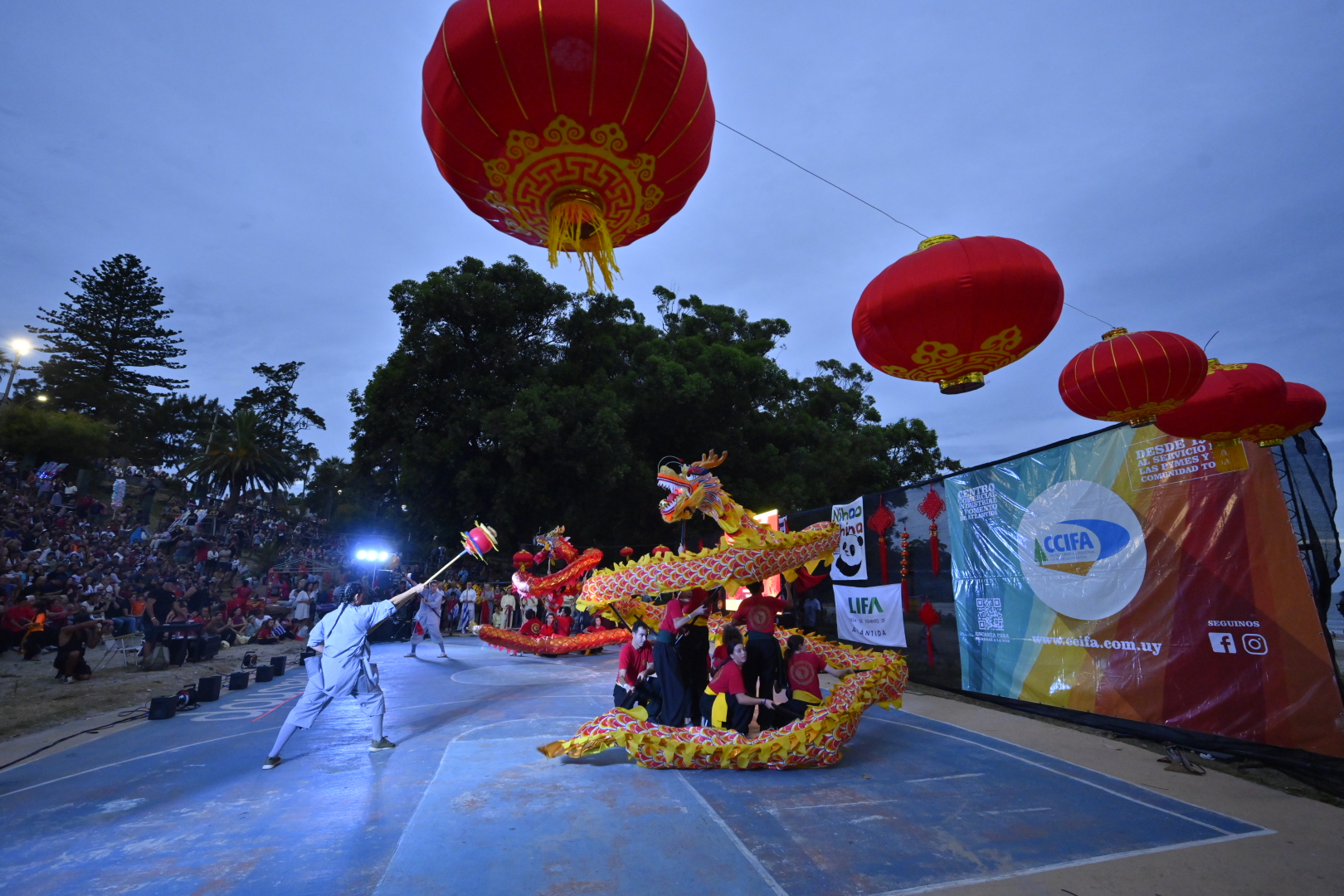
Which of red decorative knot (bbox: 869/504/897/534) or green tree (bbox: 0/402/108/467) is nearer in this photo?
red decorative knot (bbox: 869/504/897/534)

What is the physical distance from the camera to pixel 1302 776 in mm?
4910

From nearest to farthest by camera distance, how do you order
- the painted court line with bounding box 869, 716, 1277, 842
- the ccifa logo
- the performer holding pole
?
the painted court line with bounding box 869, 716, 1277, 842 < the performer holding pole < the ccifa logo

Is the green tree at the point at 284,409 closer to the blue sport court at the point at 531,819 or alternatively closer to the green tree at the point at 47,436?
the green tree at the point at 47,436

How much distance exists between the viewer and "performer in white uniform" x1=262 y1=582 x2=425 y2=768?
→ 5.43 metres

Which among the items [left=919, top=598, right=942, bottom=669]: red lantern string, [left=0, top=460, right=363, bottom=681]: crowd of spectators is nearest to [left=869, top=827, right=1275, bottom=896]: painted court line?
[left=919, top=598, right=942, bottom=669]: red lantern string

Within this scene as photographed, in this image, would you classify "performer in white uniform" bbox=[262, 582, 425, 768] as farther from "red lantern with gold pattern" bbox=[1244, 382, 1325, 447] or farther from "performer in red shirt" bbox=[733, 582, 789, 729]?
"red lantern with gold pattern" bbox=[1244, 382, 1325, 447]

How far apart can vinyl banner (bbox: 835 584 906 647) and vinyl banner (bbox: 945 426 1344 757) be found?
129cm

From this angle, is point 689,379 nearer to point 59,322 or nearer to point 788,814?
point 788,814

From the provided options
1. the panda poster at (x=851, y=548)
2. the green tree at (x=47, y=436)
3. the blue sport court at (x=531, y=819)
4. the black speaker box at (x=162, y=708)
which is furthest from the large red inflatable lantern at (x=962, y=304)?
the green tree at (x=47, y=436)

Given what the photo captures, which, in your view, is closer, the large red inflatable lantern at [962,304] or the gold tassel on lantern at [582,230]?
the gold tassel on lantern at [582,230]

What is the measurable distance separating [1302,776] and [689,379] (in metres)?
15.6

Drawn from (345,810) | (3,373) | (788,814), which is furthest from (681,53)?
A: (3,373)

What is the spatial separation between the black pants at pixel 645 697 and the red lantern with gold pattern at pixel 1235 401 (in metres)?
5.31

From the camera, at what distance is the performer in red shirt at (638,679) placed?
620cm
